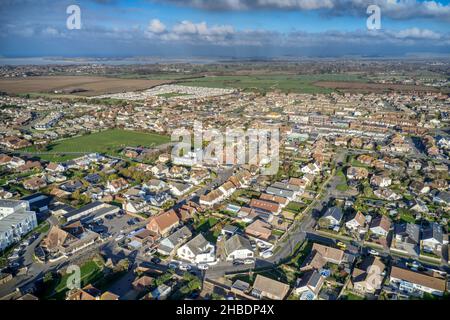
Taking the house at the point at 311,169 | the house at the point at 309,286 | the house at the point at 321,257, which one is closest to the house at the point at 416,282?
the house at the point at 321,257

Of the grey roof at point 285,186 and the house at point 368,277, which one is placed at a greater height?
the grey roof at point 285,186

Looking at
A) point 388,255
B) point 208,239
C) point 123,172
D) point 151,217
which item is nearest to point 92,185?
point 123,172

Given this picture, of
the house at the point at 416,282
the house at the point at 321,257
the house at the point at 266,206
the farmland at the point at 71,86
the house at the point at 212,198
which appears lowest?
the house at the point at 416,282

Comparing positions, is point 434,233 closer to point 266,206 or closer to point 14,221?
point 266,206

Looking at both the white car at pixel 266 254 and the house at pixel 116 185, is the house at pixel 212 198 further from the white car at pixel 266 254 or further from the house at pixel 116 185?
the house at pixel 116 185

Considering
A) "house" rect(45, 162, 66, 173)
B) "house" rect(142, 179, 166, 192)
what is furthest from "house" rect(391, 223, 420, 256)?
"house" rect(45, 162, 66, 173)

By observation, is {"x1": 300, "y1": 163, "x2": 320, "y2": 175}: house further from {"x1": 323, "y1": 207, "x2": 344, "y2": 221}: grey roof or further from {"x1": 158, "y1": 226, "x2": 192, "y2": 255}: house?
{"x1": 158, "y1": 226, "x2": 192, "y2": 255}: house
